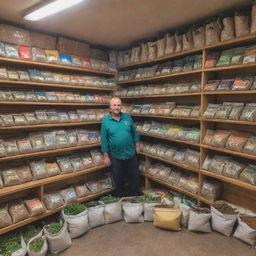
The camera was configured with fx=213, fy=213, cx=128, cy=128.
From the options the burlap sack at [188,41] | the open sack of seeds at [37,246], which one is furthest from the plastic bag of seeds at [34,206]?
the burlap sack at [188,41]

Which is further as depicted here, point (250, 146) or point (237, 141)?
point (237, 141)

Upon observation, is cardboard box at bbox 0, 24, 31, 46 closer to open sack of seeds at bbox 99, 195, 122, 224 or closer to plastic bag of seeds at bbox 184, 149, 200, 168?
open sack of seeds at bbox 99, 195, 122, 224

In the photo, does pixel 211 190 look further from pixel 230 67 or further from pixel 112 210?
pixel 230 67

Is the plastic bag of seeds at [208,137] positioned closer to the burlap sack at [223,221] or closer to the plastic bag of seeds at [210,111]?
the plastic bag of seeds at [210,111]

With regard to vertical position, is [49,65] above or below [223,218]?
above

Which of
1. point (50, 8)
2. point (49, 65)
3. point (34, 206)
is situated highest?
point (50, 8)

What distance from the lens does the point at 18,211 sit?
2.62 m

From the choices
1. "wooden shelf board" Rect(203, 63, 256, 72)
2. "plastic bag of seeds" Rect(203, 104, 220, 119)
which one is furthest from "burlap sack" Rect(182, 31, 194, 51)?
"plastic bag of seeds" Rect(203, 104, 220, 119)

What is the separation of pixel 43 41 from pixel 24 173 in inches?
71.9

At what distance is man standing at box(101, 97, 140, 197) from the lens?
10.5 feet

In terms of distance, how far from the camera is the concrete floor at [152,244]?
7.78 ft

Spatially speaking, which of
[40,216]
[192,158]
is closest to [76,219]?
[40,216]

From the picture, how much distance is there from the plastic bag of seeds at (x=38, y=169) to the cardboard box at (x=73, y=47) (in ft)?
5.45

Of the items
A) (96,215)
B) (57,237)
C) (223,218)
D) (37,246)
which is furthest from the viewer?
(96,215)
